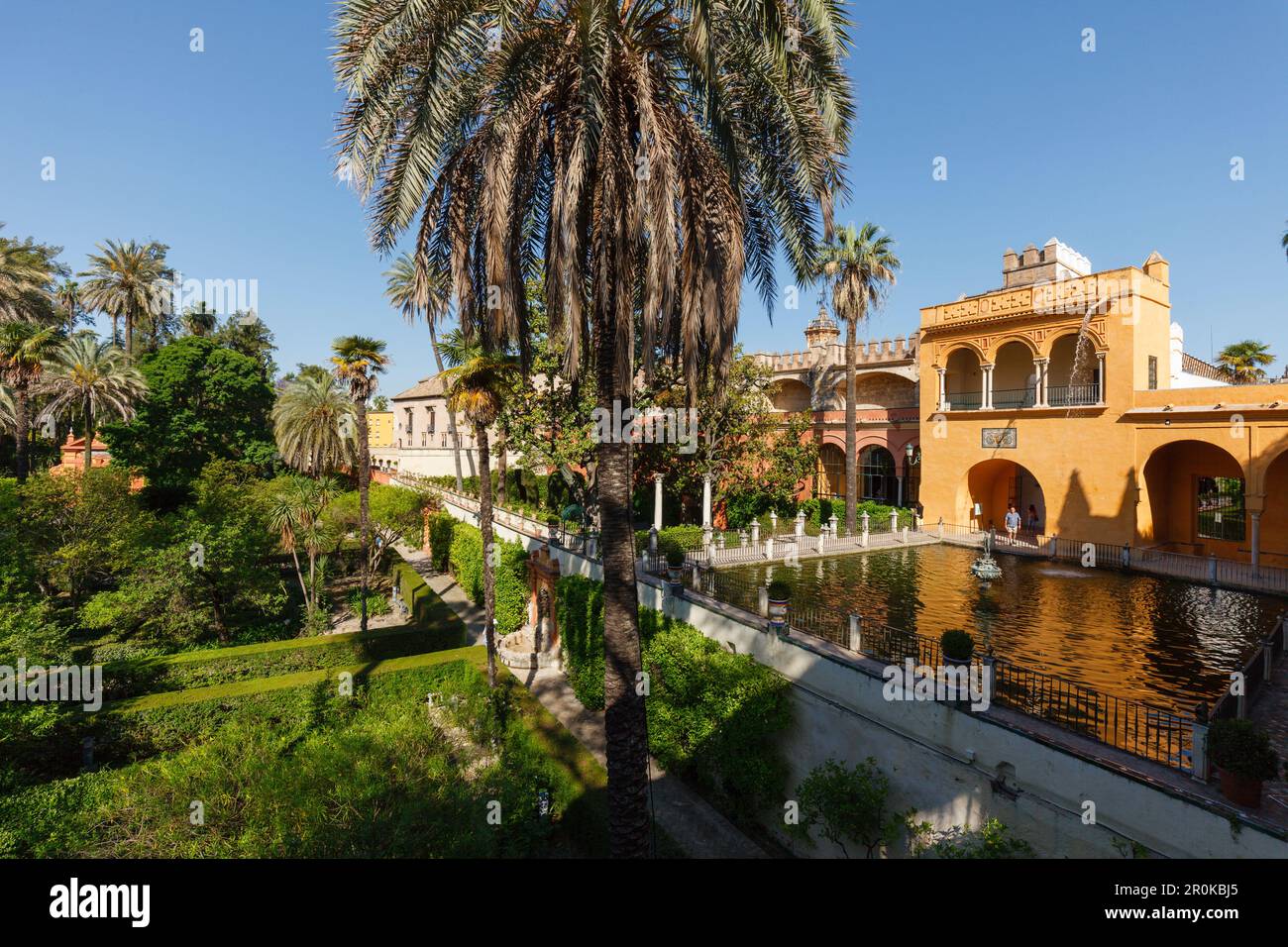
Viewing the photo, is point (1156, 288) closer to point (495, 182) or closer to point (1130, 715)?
point (1130, 715)

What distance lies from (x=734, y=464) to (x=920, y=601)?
39.6 feet

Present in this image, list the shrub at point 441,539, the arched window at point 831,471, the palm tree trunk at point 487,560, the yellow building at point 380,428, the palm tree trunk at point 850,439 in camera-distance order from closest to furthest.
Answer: the palm tree trunk at point 487,560 < the palm tree trunk at point 850,439 < the shrub at point 441,539 < the arched window at point 831,471 < the yellow building at point 380,428

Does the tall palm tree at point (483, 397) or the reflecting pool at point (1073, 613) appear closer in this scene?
the reflecting pool at point (1073, 613)

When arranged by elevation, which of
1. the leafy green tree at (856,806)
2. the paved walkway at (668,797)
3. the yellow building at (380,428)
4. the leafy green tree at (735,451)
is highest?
the yellow building at (380,428)

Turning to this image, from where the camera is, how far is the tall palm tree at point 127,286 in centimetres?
3956

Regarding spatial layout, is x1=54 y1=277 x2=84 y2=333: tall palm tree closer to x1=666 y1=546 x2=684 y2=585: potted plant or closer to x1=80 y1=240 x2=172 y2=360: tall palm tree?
x1=80 y1=240 x2=172 y2=360: tall palm tree

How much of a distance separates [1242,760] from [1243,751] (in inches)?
3.7

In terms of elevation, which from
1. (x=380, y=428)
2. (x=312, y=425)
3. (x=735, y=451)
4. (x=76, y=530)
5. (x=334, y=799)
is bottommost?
(x=334, y=799)

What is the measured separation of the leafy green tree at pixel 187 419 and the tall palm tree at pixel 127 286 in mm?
8409

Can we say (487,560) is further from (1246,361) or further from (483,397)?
(1246,361)

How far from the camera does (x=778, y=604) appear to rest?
40.0ft

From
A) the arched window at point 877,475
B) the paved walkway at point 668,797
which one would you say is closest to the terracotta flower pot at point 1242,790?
the paved walkway at point 668,797

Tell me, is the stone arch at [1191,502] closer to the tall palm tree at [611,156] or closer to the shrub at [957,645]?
the shrub at [957,645]

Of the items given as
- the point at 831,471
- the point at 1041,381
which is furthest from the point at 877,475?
the point at 1041,381
